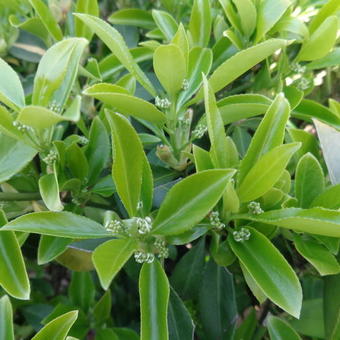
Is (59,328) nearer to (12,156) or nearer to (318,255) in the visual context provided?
(12,156)

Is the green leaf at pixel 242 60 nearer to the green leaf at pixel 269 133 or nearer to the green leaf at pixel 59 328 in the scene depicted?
the green leaf at pixel 269 133

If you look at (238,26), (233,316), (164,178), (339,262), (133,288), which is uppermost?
(238,26)

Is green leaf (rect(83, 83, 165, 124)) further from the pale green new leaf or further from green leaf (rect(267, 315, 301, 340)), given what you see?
green leaf (rect(267, 315, 301, 340))

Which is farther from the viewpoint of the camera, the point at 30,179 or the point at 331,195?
→ the point at 30,179

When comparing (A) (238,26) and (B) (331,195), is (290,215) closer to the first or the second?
(B) (331,195)

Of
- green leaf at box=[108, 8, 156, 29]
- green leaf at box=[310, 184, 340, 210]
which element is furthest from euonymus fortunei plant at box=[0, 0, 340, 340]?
green leaf at box=[108, 8, 156, 29]

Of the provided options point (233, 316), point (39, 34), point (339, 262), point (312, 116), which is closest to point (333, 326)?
point (339, 262)

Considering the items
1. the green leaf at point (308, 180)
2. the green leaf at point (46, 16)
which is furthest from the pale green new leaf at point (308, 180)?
the green leaf at point (46, 16)
